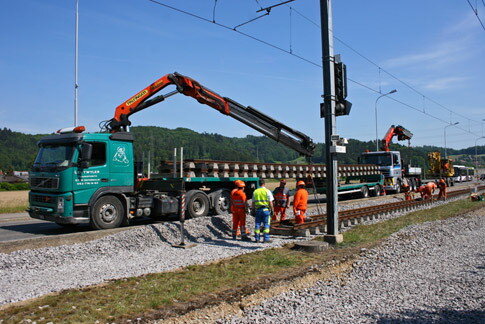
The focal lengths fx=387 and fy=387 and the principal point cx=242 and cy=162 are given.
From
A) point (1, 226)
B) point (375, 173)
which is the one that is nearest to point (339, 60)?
point (1, 226)

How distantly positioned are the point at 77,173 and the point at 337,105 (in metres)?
7.10

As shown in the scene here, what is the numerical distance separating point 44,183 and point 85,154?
1420 mm

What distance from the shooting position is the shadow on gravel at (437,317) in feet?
15.5

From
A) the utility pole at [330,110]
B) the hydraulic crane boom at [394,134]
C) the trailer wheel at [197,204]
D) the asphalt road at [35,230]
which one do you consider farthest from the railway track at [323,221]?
the hydraulic crane boom at [394,134]

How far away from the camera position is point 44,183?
34.7 ft

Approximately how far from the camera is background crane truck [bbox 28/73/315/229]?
10.4 metres

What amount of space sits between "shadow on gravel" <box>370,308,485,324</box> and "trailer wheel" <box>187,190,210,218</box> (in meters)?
8.51

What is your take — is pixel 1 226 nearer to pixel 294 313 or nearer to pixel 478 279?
pixel 294 313

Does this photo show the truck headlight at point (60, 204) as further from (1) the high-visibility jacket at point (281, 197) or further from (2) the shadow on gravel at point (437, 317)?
(2) the shadow on gravel at point (437, 317)

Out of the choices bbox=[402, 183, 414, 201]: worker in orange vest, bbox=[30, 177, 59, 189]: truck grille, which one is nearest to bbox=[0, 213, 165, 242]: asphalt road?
bbox=[30, 177, 59, 189]: truck grille

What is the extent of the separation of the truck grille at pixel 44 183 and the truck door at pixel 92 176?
0.49 meters

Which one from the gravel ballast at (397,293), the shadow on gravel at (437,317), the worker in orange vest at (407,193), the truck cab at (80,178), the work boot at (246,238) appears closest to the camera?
the shadow on gravel at (437,317)

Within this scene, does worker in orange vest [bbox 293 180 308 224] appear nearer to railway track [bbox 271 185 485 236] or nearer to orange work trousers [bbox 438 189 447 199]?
railway track [bbox 271 185 485 236]

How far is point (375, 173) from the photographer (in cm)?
2617
